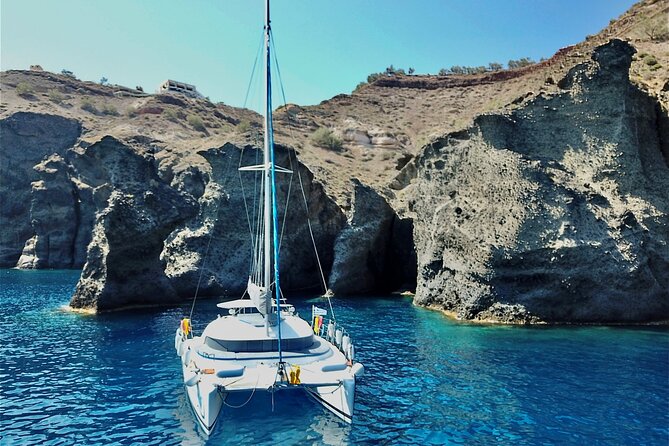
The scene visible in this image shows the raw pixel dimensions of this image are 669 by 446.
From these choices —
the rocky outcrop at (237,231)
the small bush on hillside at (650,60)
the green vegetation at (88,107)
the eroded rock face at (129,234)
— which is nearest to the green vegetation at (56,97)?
the green vegetation at (88,107)

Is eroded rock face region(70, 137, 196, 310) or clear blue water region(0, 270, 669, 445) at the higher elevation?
eroded rock face region(70, 137, 196, 310)

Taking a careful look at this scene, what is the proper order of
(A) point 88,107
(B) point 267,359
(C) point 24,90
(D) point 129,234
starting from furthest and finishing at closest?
1. (A) point 88,107
2. (C) point 24,90
3. (D) point 129,234
4. (B) point 267,359

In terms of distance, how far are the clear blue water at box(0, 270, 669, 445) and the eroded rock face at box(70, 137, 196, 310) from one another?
497 centimetres

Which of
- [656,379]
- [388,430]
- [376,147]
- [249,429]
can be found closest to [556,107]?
[656,379]

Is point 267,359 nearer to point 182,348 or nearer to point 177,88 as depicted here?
point 182,348

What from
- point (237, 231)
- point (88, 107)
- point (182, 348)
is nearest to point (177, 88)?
point (88, 107)

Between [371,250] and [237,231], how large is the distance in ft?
47.3

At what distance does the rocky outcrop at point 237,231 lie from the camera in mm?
45219

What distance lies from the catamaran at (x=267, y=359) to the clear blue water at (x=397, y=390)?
0.76 m

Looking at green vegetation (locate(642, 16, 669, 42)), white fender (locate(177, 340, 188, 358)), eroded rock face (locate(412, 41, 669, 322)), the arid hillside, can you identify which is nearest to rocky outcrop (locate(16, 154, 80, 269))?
the arid hillside

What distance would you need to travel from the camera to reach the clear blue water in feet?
47.2

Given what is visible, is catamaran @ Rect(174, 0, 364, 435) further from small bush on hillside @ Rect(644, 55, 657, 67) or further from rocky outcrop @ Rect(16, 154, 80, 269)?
rocky outcrop @ Rect(16, 154, 80, 269)

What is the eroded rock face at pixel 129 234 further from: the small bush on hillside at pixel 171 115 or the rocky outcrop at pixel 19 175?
the small bush on hillside at pixel 171 115

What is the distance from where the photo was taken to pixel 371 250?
49750mm
